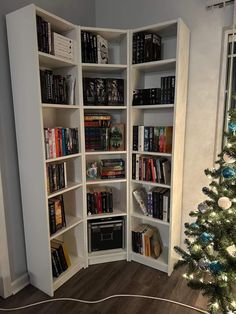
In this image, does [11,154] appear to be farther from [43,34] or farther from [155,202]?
[155,202]

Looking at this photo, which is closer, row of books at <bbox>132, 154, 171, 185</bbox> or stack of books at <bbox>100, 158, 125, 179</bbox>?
row of books at <bbox>132, 154, 171, 185</bbox>

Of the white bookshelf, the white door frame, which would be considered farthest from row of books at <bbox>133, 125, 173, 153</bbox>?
the white door frame

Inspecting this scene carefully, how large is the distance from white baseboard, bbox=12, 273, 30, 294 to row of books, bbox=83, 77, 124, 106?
1.55m

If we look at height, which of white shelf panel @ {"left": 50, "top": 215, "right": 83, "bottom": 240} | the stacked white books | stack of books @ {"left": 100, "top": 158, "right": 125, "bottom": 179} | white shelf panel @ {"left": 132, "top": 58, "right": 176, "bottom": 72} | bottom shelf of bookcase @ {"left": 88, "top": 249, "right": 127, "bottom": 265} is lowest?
bottom shelf of bookcase @ {"left": 88, "top": 249, "right": 127, "bottom": 265}

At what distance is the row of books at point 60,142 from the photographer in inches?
67.5

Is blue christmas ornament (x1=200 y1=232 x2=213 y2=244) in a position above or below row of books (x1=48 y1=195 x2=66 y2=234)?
above

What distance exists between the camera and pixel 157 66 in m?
1.97

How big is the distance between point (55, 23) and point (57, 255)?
185 cm

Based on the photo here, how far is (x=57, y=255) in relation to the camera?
6.33 ft

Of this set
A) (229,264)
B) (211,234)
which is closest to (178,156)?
(211,234)

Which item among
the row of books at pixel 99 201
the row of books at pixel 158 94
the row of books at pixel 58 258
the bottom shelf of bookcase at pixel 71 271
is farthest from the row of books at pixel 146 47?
the bottom shelf of bookcase at pixel 71 271

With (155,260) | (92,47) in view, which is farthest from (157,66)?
(155,260)

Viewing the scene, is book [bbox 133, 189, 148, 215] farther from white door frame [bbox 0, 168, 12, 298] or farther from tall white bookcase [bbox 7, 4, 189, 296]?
white door frame [bbox 0, 168, 12, 298]

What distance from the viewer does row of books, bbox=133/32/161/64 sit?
1.90 m
